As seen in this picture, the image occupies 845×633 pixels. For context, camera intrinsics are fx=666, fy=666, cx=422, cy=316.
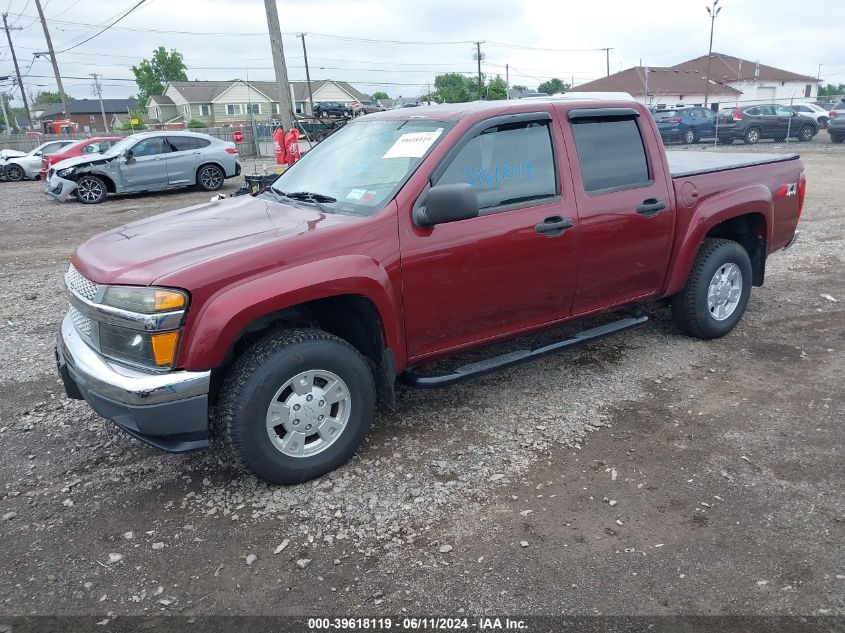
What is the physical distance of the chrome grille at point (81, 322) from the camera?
11.2ft

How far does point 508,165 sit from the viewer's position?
13.2 feet

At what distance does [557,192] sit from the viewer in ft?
13.6

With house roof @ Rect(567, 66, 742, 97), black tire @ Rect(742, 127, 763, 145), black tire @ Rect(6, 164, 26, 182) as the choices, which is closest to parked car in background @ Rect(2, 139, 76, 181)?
black tire @ Rect(6, 164, 26, 182)

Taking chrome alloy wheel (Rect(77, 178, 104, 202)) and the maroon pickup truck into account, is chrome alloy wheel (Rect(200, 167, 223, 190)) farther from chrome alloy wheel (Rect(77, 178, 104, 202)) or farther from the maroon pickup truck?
the maroon pickup truck

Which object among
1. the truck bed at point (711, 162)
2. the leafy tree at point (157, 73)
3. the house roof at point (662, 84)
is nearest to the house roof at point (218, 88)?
the leafy tree at point (157, 73)

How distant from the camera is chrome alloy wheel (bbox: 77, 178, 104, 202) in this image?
15.1 m

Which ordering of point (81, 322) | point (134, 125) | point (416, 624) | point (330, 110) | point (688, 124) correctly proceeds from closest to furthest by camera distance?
point (416, 624) → point (81, 322) → point (330, 110) → point (688, 124) → point (134, 125)

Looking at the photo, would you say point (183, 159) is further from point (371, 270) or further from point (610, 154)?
point (371, 270)

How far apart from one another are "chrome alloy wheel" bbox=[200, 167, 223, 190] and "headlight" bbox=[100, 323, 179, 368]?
14.3 meters

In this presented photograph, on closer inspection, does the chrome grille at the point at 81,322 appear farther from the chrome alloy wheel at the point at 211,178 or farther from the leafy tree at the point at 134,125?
the leafy tree at the point at 134,125

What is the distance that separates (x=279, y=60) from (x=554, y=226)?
45.3 ft

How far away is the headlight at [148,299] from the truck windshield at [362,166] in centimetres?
109

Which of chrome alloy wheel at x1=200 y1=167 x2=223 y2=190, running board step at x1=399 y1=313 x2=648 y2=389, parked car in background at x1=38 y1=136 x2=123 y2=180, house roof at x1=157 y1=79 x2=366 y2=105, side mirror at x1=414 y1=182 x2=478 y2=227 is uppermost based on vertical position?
house roof at x1=157 y1=79 x2=366 y2=105

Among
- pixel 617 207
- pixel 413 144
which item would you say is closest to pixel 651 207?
pixel 617 207
